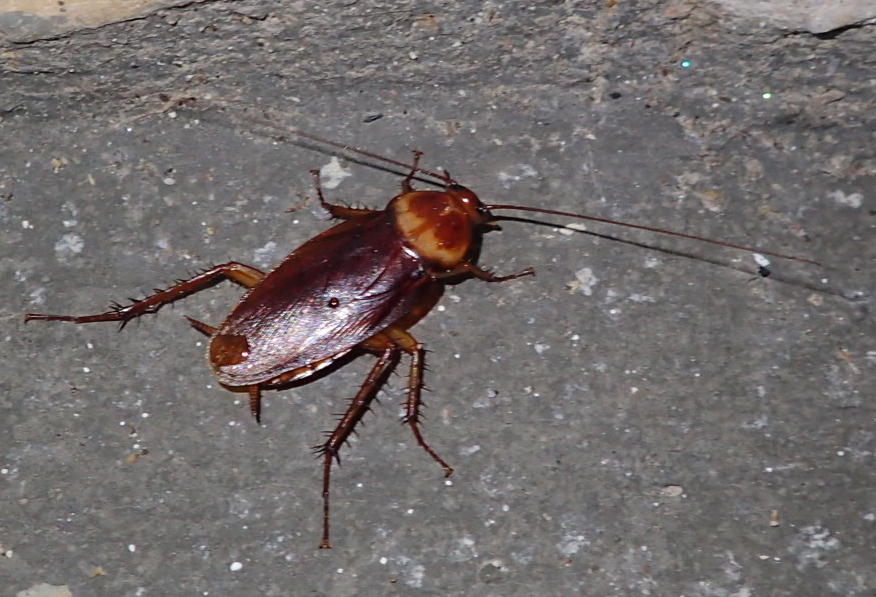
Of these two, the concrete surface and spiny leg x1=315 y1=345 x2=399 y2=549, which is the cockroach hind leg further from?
spiny leg x1=315 y1=345 x2=399 y2=549

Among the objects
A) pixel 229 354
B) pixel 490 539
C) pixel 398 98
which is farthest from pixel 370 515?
pixel 398 98

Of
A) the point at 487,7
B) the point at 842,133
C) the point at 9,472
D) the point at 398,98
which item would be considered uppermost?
the point at 487,7

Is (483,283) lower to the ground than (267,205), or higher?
lower

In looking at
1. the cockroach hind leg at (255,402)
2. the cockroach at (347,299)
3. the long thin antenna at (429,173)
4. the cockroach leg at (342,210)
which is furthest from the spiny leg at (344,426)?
the long thin antenna at (429,173)

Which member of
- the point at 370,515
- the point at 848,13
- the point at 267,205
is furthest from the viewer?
the point at 267,205

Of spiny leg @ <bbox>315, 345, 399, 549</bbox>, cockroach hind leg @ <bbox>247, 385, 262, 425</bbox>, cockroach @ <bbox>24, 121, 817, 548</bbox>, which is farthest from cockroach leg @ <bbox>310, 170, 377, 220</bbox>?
cockroach hind leg @ <bbox>247, 385, 262, 425</bbox>

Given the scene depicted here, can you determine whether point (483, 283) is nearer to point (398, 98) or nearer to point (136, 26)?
point (398, 98)
